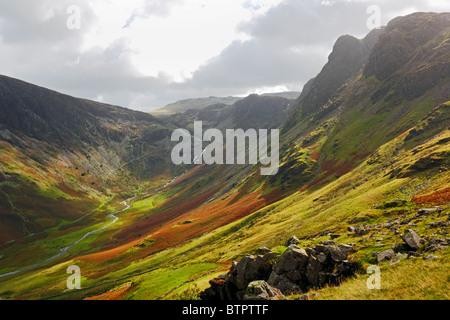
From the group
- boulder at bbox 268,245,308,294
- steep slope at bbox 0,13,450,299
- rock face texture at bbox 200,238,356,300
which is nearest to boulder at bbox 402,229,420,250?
steep slope at bbox 0,13,450,299

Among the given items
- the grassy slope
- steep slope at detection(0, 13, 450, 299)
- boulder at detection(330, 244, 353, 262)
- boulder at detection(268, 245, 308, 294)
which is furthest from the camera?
steep slope at detection(0, 13, 450, 299)

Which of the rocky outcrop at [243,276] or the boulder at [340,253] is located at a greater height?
the boulder at [340,253]

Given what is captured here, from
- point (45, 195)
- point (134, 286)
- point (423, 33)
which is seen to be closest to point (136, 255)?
point (134, 286)

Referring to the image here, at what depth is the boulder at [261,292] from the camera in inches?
768

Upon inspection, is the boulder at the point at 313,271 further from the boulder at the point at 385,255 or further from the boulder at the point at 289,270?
the boulder at the point at 385,255

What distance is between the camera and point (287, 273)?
74.8ft

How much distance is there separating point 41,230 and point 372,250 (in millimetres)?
173519

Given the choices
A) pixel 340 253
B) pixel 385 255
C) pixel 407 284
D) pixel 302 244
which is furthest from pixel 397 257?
pixel 302 244

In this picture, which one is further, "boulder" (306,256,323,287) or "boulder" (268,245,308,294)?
"boulder" (268,245,308,294)

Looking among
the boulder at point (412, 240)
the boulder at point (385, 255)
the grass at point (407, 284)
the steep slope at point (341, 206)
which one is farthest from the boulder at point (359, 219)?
the grass at point (407, 284)

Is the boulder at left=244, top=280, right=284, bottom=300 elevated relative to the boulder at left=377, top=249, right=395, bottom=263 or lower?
lower

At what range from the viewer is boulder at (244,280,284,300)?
19.5m

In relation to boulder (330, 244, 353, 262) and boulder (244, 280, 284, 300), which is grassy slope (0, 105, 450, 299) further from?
boulder (244, 280, 284, 300)

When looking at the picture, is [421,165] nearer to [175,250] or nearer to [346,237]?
[346,237]
